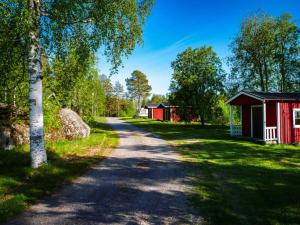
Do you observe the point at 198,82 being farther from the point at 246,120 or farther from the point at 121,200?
the point at 121,200

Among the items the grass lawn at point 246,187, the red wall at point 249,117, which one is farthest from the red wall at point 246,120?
the grass lawn at point 246,187

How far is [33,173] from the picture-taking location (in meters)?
9.00

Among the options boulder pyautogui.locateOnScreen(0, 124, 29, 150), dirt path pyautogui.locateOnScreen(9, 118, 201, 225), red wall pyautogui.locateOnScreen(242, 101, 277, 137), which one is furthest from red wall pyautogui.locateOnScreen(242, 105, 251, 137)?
boulder pyautogui.locateOnScreen(0, 124, 29, 150)

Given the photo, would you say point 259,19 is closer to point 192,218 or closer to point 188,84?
point 188,84

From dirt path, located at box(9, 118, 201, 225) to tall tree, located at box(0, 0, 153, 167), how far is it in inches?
112

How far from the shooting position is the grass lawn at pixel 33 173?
6524mm

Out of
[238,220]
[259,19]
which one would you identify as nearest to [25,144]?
[238,220]

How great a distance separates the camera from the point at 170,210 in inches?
239

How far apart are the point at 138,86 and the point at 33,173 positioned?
91076mm

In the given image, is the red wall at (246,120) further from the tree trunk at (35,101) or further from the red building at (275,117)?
the tree trunk at (35,101)

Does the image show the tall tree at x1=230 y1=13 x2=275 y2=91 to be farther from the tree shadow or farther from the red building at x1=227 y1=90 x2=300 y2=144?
the tree shadow

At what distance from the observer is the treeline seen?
3341cm

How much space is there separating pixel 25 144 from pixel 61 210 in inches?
388

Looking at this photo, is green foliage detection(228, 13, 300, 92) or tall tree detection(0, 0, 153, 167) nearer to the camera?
tall tree detection(0, 0, 153, 167)
